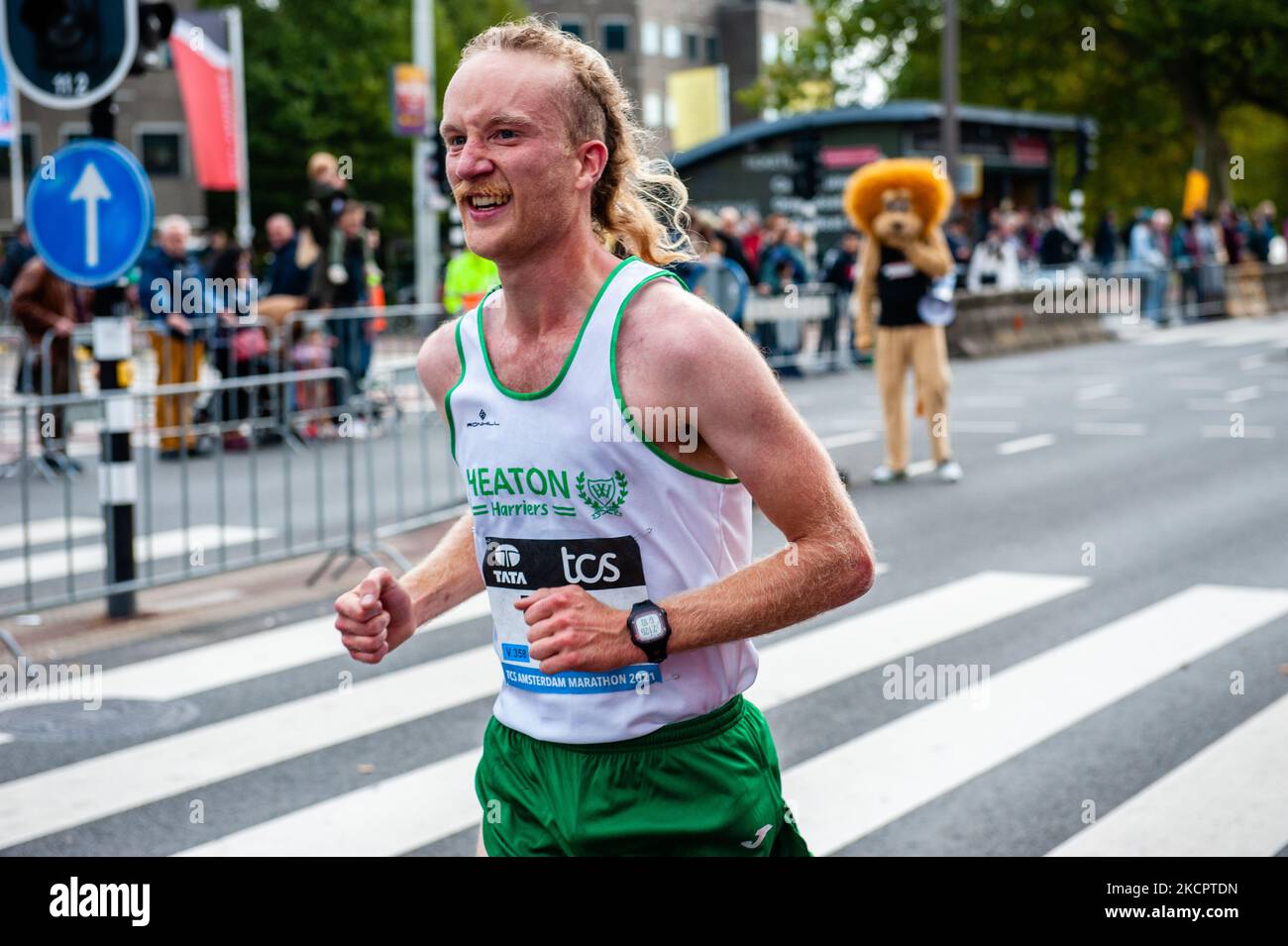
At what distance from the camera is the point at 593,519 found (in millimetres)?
2674

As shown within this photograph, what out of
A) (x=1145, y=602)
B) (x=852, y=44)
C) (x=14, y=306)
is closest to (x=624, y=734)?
(x=1145, y=602)

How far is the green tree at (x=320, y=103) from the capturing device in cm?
5484

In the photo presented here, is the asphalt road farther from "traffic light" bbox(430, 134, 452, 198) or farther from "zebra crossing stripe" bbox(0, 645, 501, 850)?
"traffic light" bbox(430, 134, 452, 198)

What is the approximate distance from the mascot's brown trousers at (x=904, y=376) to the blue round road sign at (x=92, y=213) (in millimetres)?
5855

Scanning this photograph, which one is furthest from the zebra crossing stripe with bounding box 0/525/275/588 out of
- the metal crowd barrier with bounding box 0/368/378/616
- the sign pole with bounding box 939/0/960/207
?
the sign pole with bounding box 939/0/960/207

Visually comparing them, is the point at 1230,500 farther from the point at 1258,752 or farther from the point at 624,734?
the point at 624,734

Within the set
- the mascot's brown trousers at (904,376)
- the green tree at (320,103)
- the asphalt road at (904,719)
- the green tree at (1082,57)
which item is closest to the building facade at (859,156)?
the green tree at (1082,57)

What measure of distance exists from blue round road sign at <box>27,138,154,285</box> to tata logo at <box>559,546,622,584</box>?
6.08 m

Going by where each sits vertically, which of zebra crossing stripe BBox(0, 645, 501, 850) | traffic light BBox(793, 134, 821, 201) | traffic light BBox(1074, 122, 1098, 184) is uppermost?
traffic light BBox(1074, 122, 1098, 184)

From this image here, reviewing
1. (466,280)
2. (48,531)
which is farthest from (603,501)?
(466,280)

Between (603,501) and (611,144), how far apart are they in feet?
1.81

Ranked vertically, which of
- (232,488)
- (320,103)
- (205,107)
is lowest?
(232,488)

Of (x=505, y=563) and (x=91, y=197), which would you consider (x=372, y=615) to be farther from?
(x=91, y=197)

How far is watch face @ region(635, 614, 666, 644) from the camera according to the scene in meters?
2.56
